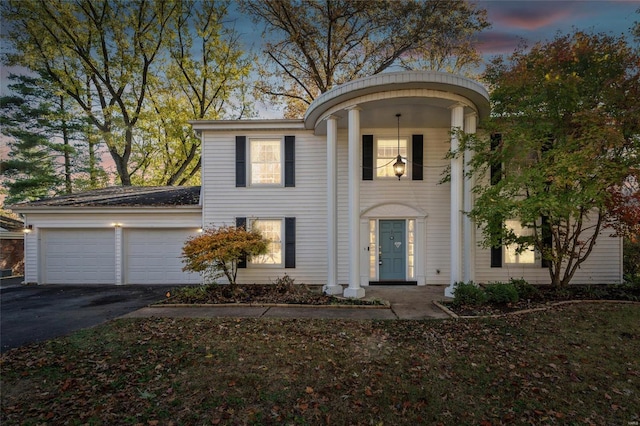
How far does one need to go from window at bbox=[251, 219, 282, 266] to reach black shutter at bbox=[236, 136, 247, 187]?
4.46ft

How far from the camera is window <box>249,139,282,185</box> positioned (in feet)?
29.5

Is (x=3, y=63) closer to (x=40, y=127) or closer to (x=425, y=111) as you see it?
(x=40, y=127)

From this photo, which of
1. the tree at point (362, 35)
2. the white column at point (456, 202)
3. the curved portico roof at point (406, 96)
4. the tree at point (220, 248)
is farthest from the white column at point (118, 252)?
the tree at point (362, 35)

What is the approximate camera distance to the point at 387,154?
888 cm

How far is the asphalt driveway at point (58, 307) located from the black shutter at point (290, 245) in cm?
360

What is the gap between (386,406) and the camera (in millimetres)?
2955

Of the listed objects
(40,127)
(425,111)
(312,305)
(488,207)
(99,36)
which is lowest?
(312,305)

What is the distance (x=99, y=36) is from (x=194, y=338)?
18415mm

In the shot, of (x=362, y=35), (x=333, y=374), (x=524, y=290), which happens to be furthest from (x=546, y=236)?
(x=362, y=35)

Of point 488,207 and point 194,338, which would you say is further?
point 488,207

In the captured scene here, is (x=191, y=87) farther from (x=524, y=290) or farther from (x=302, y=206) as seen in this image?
(x=524, y=290)

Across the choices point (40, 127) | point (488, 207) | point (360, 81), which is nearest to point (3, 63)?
point (40, 127)

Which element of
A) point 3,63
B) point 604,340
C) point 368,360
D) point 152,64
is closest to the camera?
point 368,360

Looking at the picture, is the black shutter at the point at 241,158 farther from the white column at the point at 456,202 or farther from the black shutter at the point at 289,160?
the white column at the point at 456,202
